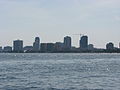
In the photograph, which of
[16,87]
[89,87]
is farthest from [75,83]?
[16,87]

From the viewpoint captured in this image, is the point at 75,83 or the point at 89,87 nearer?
the point at 89,87

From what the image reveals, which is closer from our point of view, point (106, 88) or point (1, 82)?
point (106, 88)

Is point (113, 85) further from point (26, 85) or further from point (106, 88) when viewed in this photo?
point (26, 85)

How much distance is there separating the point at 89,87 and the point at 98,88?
5.09 feet

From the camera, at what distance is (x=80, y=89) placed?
57.2 meters

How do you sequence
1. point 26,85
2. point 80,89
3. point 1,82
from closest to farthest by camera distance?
point 80,89
point 26,85
point 1,82

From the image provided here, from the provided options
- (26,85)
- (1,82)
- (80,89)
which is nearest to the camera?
(80,89)

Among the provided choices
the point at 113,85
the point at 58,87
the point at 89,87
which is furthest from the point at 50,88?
the point at 113,85

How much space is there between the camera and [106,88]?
192 ft

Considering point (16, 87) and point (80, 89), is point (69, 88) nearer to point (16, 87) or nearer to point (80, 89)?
point (80, 89)

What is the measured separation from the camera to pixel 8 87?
59938 mm

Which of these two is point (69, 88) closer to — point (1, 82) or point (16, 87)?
point (16, 87)

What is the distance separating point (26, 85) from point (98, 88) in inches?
420

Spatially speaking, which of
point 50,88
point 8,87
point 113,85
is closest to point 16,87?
point 8,87
